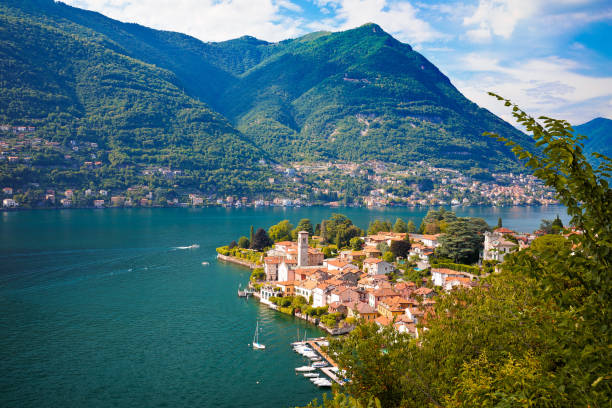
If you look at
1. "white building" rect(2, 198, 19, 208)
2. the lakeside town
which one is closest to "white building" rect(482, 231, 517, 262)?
the lakeside town

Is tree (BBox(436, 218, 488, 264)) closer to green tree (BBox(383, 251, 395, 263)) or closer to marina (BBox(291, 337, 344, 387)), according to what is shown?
green tree (BBox(383, 251, 395, 263))

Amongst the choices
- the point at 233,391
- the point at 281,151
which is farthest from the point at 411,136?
the point at 233,391

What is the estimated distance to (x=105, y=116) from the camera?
13150 centimetres

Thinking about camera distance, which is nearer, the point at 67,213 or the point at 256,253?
the point at 256,253

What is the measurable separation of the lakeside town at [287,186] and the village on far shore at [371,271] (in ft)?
166

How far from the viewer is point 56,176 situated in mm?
95000

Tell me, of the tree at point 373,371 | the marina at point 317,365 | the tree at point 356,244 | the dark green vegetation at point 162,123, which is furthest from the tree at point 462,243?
the dark green vegetation at point 162,123

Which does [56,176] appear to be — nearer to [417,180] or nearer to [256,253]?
[256,253]

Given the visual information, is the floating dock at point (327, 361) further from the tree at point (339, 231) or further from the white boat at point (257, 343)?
the tree at point (339, 231)

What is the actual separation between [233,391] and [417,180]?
131m

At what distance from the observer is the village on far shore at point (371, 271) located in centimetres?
2627

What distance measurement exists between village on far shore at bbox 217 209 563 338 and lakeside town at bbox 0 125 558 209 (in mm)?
50503

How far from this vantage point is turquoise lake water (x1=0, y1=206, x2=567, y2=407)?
18.0 metres

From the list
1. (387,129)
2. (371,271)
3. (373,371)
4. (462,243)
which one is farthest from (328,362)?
(387,129)
